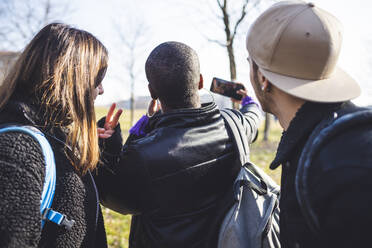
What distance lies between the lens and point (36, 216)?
111cm

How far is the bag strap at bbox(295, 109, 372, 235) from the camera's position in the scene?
3.31ft

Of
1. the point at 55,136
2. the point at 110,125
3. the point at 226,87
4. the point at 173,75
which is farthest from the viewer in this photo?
the point at 226,87

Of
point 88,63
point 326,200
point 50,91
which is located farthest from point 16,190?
point 326,200

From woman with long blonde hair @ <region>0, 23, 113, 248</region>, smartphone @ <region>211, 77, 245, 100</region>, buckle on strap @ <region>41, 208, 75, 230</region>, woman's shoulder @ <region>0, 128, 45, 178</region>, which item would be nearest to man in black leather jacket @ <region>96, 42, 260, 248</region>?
woman with long blonde hair @ <region>0, 23, 113, 248</region>

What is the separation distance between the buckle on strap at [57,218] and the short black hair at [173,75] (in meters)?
0.89

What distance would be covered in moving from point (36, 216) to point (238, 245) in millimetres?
950

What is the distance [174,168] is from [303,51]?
0.89 meters

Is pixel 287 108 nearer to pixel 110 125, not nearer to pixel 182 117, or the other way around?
pixel 182 117

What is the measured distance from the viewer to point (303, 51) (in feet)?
4.06

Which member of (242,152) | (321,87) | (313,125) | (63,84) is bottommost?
(242,152)

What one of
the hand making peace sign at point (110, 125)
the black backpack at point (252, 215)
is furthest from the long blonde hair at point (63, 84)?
the black backpack at point (252, 215)

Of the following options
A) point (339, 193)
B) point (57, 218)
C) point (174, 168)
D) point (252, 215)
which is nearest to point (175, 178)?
point (174, 168)

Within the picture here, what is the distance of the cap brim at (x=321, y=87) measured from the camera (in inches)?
47.6

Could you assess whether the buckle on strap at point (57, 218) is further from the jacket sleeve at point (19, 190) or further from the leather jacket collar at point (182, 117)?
the leather jacket collar at point (182, 117)
